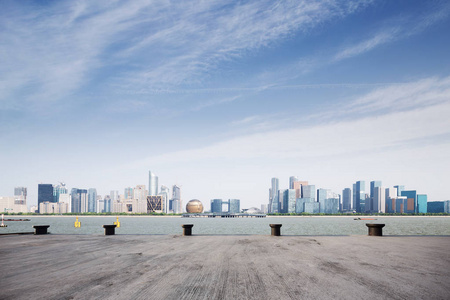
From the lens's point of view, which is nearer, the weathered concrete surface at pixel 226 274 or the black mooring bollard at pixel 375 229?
the weathered concrete surface at pixel 226 274

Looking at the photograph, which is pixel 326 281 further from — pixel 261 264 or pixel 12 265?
pixel 12 265

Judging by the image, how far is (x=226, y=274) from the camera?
10.5 m

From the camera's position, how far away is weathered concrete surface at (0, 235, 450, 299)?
829cm

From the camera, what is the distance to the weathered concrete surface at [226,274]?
8289 mm

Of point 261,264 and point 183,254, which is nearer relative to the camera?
point 261,264

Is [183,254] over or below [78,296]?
below

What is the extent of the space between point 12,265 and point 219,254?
30.6 ft

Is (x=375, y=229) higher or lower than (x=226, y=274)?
lower

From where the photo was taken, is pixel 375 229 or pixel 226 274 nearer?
pixel 226 274

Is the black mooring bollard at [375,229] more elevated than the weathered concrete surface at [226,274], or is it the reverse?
the weathered concrete surface at [226,274]

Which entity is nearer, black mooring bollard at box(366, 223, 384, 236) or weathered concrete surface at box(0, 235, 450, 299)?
weathered concrete surface at box(0, 235, 450, 299)

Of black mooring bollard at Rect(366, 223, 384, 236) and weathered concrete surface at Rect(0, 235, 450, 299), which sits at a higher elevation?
weathered concrete surface at Rect(0, 235, 450, 299)

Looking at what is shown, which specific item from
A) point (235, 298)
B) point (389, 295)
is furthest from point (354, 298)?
point (235, 298)

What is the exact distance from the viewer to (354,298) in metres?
7.88
